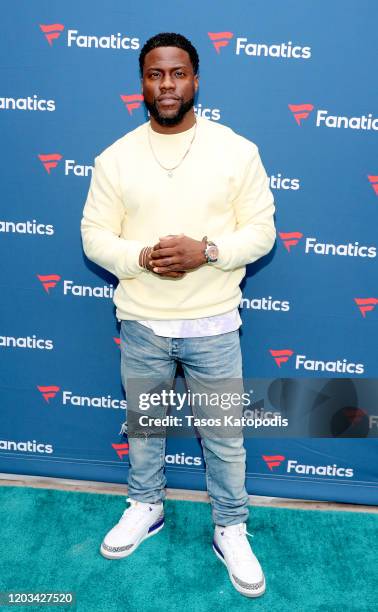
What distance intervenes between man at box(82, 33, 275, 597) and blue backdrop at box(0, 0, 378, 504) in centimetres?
28

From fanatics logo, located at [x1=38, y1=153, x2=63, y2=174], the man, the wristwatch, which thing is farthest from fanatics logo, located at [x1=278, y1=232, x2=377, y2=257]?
fanatics logo, located at [x1=38, y1=153, x2=63, y2=174]

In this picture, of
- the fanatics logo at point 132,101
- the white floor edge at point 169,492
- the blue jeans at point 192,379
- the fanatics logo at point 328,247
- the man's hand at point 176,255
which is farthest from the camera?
the white floor edge at point 169,492

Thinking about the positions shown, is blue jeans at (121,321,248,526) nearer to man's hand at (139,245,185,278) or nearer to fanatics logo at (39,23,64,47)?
man's hand at (139,245,185,278)

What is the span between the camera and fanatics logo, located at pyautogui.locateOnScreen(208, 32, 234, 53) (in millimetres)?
2436

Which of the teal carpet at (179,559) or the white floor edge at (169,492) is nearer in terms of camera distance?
the teal carpet at (179,559)

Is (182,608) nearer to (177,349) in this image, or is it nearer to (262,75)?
(177,349)

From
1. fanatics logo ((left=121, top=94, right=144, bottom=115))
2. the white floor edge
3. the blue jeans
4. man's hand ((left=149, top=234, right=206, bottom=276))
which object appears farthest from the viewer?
the white floor edge

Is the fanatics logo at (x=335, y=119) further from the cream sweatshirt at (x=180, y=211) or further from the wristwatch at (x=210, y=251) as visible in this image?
the wristwatch at (x=210, y=251)

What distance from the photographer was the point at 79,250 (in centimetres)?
275

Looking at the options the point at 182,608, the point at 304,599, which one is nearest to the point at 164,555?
the point at 182,608

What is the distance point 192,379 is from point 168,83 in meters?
1.04

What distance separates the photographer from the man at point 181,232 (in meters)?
2.19

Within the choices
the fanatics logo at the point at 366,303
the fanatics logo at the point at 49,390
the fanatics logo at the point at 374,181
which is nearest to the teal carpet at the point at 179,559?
the fanatics logo at the point at 49,390

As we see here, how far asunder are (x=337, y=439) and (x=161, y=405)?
825 mm
